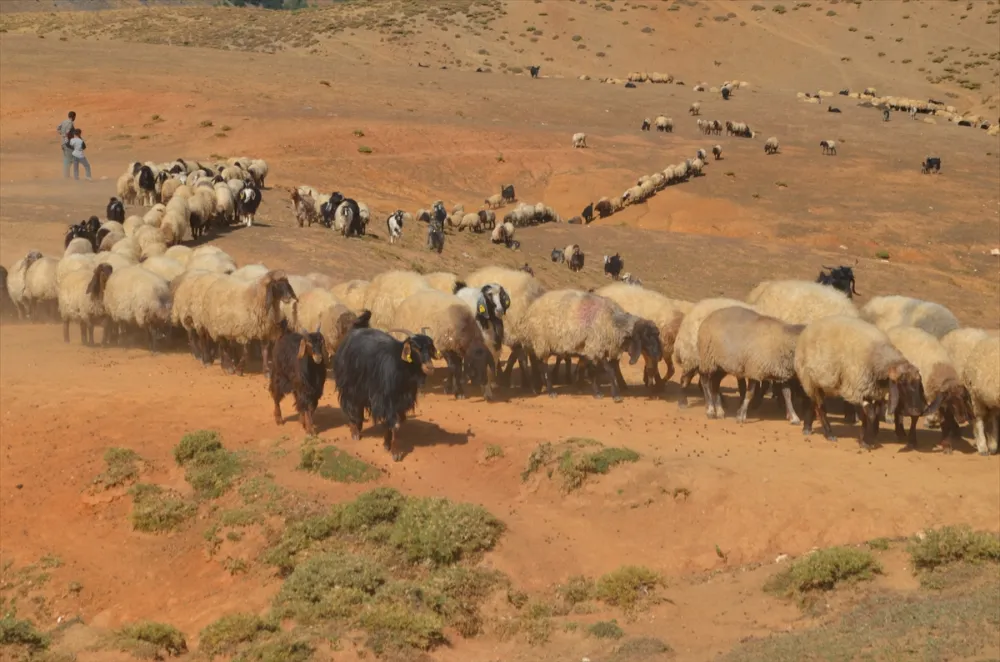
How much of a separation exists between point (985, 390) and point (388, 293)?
876 cm

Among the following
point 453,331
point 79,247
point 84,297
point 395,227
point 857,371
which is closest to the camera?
point 857,371

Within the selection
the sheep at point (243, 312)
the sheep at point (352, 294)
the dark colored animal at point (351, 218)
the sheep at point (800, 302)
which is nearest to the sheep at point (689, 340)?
the sheep at point (800, 302)

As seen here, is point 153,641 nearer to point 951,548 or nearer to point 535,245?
point 951,548

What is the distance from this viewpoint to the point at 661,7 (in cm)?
8869

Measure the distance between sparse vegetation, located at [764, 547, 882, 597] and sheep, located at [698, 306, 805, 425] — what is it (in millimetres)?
4591

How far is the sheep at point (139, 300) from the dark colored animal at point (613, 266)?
14.7m

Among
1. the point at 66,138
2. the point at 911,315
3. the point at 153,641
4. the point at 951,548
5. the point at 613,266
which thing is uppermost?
the point at 66,138

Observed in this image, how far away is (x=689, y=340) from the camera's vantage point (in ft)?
54.0

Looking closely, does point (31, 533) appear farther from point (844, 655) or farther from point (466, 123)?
point (466, 123)

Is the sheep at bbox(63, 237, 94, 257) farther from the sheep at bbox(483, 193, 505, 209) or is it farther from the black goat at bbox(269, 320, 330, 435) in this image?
the sheep at bbox(483, 193, 505, 209)

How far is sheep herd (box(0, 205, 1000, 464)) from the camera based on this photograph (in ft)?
47.0

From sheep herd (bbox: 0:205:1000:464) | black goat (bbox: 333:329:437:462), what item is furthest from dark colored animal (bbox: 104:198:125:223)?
black goat (bbox: 333:329:437:462)

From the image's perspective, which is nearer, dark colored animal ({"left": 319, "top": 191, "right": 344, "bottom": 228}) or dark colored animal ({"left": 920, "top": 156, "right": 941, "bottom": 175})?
dark colored animal ({"left": 319, "top": 191, "right": 344, "bottom": 228})

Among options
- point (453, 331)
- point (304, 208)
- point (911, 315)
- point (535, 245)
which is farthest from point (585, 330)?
point (535, 245)
